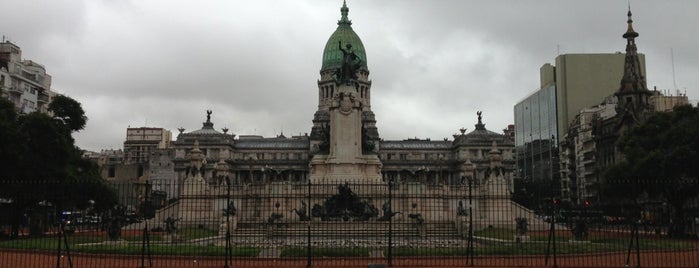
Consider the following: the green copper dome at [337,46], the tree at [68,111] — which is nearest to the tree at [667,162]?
the tree at [68,111]

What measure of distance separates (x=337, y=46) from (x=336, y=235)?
362 ft

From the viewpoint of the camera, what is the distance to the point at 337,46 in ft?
468

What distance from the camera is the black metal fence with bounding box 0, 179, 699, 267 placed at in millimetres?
24703

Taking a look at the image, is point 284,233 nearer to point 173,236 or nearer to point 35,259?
point 173,236

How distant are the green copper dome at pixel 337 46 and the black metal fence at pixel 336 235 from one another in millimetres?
95099

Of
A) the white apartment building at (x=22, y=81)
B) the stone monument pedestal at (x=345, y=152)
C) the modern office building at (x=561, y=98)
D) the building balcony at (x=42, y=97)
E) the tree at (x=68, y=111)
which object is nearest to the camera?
the tree at (x=68, y=111)

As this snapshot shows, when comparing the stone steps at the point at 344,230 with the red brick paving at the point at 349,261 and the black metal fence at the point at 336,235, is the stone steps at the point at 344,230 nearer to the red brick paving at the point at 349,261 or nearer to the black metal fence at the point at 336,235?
the black metal fence at the point at 336,235

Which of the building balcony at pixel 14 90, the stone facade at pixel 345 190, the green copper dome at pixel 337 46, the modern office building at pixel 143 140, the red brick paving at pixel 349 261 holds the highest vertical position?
the green copper dome at pixel 337 46

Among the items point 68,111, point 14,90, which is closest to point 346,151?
point 68,111

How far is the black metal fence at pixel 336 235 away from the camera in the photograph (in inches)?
973

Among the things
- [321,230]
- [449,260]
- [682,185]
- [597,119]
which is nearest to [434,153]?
[597,119]

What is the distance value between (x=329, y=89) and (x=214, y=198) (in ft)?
333

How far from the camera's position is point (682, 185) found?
149ft

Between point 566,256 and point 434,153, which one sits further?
point 434,153
